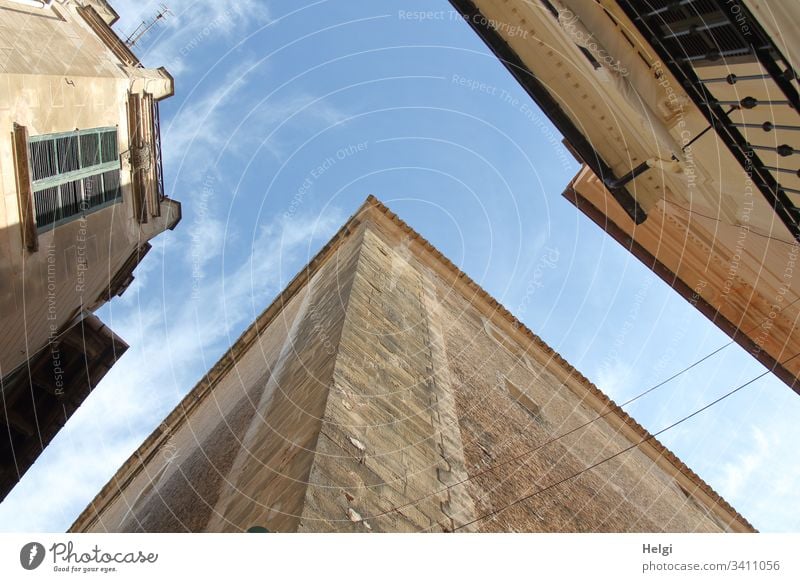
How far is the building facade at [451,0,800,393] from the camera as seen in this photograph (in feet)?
19.1

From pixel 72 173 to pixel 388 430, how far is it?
4.33 m

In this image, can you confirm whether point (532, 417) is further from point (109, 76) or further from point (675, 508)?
point (109, 76)

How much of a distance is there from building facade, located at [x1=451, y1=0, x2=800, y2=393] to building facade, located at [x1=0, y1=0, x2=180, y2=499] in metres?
4.28

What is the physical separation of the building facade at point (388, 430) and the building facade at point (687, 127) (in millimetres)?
2807

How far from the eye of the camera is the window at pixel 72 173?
21.4 ft

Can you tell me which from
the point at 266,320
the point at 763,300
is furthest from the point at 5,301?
the point at 763,300

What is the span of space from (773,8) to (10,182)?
6125 millimetres

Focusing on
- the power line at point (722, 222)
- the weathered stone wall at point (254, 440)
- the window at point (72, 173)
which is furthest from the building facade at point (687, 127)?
the window at point (72, 173)
